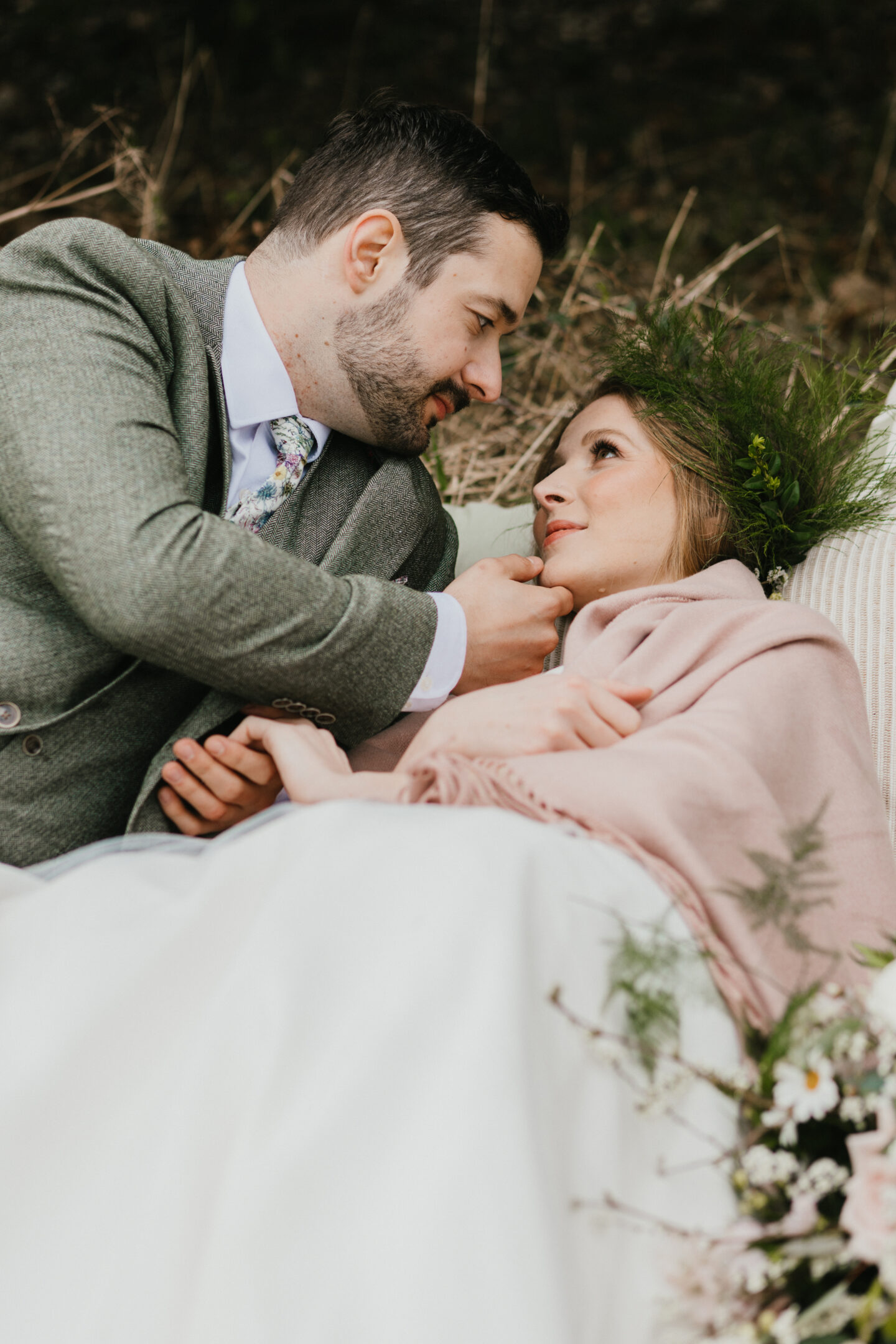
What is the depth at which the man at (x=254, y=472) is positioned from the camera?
1830 millimetres

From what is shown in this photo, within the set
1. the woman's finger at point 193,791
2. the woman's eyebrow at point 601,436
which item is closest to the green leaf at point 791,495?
the woman's eyebrow at point 601,436

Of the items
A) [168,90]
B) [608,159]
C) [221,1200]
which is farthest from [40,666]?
[608,159]

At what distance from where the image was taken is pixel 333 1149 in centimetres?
130

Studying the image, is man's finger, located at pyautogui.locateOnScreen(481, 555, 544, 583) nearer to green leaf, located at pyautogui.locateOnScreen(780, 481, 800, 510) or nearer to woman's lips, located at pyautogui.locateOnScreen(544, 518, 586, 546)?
woman's lips, located at pyautogui.locateOnScreen(544, 518, 586, 546)

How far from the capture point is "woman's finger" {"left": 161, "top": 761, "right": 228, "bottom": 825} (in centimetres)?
206

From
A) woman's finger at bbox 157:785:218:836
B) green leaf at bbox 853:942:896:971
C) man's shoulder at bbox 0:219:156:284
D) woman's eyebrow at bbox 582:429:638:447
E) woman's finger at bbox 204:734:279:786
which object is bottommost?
woman's finger at bbox 157:785:218:836

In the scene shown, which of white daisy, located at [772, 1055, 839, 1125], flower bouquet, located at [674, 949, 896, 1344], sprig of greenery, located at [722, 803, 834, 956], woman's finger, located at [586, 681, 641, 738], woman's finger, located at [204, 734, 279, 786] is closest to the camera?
flower bouquet, located at [674, 949, 896, 1344]

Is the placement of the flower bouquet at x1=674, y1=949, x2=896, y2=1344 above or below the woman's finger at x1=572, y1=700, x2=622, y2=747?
below

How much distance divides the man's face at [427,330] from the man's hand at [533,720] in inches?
29.6

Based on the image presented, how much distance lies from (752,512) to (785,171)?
19.4 ft

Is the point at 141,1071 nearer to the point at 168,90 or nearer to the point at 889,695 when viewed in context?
the point at 889,695

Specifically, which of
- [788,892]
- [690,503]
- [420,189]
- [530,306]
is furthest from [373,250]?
[530,306]

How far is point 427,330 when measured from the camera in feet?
7.68

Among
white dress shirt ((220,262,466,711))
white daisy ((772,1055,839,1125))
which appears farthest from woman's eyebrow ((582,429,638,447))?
white daisy ((772,1055,839,1125))
